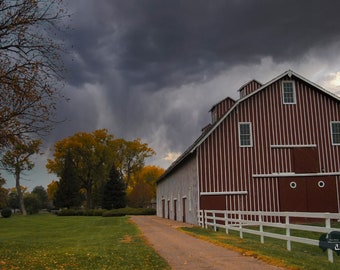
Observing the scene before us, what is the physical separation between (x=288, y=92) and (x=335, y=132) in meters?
3.99

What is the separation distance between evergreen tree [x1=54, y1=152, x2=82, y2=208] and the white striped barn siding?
46181mm

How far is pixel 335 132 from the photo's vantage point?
1057 inches

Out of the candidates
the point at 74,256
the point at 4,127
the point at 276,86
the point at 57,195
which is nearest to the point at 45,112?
the point at 4,127

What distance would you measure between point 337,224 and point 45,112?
18157 mm

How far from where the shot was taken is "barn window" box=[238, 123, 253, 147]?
25984 millimetres

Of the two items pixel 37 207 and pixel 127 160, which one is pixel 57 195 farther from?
pixel 127 160

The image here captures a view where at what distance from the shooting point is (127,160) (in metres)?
77.7

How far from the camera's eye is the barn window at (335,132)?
26703mm

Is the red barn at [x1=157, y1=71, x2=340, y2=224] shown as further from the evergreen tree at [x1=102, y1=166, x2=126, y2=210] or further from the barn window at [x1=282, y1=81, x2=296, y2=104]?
the evergreen tree at [x1=102, y1=166, x2=126, y2=210]

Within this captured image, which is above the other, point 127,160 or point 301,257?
point 127,160

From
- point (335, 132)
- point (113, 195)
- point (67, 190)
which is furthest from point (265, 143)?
point (67, 190)

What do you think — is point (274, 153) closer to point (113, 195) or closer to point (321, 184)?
point (321, 184)

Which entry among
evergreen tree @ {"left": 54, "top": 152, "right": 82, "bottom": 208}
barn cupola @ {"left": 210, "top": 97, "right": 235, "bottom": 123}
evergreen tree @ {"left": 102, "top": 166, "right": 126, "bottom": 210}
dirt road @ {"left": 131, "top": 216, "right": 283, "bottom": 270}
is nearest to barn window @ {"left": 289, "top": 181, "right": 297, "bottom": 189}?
barn cupola @ {"left": 210, "top": 97, "right": 235, "bottom": 123}

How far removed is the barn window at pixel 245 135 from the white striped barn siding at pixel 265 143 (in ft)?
0.82
